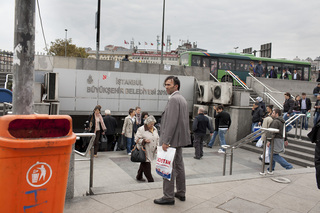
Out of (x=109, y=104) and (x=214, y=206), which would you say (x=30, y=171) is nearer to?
(x=214, y=206)

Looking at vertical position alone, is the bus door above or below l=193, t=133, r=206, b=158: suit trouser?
Answer: above

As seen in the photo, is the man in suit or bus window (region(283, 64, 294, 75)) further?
bus window (region(283, 64, 294, 75))

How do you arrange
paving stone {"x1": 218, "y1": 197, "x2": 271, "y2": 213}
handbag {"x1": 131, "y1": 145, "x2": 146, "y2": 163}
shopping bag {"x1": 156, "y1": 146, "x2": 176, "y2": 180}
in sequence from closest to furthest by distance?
shopping bag {"x1": 156, "y1": 146, "x2": 176, "y2": 180} < paving stone {"x1": 218, "y1": 197, "x2": 271, "y2": 213} < handbag {"x1": 131, "y1": 145, "x2": 146, "y2": 163}

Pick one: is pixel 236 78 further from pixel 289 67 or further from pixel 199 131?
pixel 199 131

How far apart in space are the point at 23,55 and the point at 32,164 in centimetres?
127

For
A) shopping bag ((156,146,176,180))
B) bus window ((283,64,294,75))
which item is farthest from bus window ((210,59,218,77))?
shopping bag ((156,146,176,180))

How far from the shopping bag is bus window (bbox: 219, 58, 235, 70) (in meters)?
19.1

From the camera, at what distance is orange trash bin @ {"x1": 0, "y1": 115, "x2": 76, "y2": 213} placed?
8.54 feet

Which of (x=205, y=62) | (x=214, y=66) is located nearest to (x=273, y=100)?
(x=214, y=66)

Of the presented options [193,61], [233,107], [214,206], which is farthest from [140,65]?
[214,206]

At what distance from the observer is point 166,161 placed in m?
3.94

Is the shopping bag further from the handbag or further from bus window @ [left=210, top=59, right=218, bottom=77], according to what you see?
bus window @ [left=210, top=59, right=218, bottom=77]

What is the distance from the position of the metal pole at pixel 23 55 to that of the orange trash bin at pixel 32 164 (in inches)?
17.8

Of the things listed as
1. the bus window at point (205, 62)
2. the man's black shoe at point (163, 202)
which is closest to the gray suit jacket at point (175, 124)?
the man's black shoe at point (163, 202)
